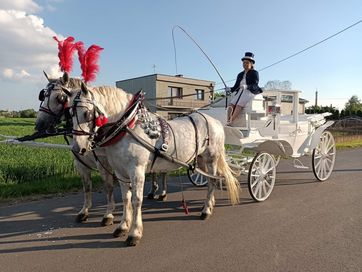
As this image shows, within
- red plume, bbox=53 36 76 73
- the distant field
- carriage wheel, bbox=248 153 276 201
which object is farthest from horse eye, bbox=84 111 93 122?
the distant field

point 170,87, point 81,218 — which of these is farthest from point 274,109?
point 170,87

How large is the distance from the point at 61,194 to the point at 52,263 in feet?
10.9

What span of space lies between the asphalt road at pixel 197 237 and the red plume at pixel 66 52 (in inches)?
92.5

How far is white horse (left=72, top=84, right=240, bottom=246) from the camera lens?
13.0 feet

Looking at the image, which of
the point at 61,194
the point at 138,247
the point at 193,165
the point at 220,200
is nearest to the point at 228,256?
the point at 138,247

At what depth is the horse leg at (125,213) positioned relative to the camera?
4.50m

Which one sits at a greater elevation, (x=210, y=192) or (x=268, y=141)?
(x=268, y=141)

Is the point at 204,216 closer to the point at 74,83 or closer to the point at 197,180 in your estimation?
the point at 197,180

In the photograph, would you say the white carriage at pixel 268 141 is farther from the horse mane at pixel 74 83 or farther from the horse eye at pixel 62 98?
the horse eye at pixel 62 98

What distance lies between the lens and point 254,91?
6539 mm

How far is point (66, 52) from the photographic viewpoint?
501cm

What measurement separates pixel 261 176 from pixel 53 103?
3.84 metres

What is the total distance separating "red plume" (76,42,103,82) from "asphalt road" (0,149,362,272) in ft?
6.98

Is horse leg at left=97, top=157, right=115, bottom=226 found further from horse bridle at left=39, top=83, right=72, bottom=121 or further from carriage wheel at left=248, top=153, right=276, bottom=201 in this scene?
carriage wheel at left=248, top=153, right=276, bottom=201
